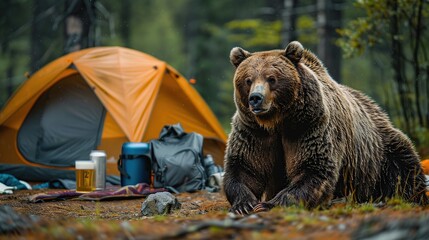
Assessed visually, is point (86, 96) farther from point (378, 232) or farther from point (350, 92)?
point (378, 232)

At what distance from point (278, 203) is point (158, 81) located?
5.20m

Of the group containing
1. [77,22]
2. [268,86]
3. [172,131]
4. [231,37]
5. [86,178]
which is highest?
[231,37]

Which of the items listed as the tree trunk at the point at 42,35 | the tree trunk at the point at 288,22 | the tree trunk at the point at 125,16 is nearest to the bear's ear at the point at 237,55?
the tree trunk at the point at 288,22

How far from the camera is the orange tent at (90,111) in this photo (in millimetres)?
9906

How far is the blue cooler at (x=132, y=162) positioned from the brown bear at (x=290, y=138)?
283cm

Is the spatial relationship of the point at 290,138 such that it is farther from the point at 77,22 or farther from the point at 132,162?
the point at 77,22

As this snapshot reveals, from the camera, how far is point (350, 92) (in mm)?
7371

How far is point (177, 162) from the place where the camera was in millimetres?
8945

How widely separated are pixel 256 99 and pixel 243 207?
0.97 meters

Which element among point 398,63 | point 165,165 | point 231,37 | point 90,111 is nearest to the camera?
point 165,165

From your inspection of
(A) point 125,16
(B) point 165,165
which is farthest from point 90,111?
(A) point 125,16

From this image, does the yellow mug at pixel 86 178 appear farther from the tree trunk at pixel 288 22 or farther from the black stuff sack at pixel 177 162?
the tree trunk at pixel 288 22

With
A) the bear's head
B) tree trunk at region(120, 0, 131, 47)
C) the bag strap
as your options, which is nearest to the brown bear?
the bear's head

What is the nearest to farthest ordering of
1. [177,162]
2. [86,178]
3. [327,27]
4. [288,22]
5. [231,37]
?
[86,178] < [177,162] < [327,27] < [288,22] < [231,37]
